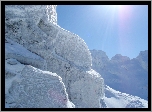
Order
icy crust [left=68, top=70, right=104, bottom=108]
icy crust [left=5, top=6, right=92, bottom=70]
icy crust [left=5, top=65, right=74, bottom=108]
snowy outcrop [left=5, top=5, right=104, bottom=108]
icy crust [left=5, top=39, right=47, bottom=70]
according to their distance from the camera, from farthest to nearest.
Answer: icy crust [left=68, top=70, right=104, bottom=108]
icy crust [left=5, top=6, right=92, bottom=70]
snowy outcrop [left=5, top=5, right=104, bottom=108]
icy crust [left=5, top=39, right=47, bottom=70]
icy crust [left=5, top=65, right=74, bottom=108]

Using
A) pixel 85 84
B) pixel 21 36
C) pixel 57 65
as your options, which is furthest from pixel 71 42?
pixel 21 36

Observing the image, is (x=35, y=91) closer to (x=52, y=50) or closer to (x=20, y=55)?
(x=20, y=55)

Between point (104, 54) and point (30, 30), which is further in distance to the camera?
point (104, 54)

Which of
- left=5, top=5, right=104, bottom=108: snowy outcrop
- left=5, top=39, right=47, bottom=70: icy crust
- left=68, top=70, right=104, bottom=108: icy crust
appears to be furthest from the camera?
left=68, top=70, right=104, bottom=108: icy crust

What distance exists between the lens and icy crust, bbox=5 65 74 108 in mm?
7871

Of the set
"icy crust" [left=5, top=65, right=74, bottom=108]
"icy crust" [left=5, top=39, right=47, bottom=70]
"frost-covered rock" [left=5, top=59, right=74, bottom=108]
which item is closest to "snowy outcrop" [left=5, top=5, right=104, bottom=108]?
"icy crust" [left=5, top=39, right=47, bottom=70]

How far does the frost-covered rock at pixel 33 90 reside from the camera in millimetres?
7875

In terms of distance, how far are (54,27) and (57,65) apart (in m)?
2.87

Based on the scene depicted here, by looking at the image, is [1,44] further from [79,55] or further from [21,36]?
[79,55]

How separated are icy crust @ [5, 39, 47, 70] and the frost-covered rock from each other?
1.27m

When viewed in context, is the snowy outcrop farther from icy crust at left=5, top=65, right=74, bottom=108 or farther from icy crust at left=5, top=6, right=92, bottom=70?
icy crust at left=5, top=65, right=74, bottom=108

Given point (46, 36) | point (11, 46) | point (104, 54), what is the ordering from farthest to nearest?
point (104, 54), point (46, 36), point (11, 46)

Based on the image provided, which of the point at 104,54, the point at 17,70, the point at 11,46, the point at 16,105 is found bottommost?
the point at 16,105

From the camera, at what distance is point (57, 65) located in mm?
15633
